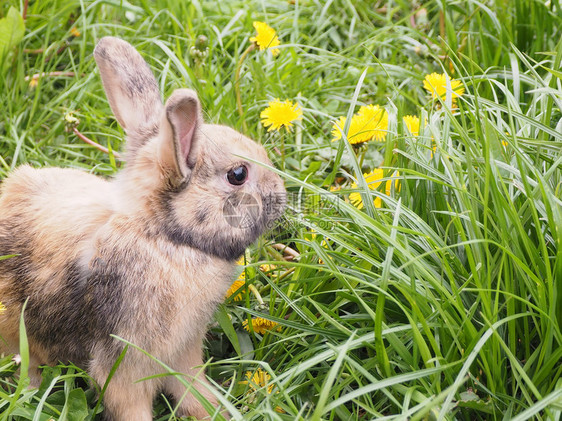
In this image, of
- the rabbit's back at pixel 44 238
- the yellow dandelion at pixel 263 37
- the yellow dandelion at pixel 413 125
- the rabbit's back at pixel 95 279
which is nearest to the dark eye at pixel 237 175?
the rabbit's back at pixel 95 279

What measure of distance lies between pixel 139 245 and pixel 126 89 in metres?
0.72

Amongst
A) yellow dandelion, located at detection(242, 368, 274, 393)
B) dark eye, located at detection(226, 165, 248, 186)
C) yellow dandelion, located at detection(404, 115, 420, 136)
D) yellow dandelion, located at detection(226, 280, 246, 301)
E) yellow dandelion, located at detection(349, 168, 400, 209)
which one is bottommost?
yellow dandelion, located at detection(242, 368, 274, 393)

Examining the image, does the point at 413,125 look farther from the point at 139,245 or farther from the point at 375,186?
the point at 139,245

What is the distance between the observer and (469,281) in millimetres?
2670

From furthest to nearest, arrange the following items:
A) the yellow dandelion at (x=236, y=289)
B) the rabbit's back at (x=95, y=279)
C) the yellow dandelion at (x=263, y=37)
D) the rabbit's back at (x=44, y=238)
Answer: the yellow dandelion at (x=263, y=37) → the yellow dandelion at (x=236, y=289) → the rabbit's back at (x=44, y=238) → the rabbit's back at (x=95, y=279)

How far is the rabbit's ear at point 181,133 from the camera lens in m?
2.63

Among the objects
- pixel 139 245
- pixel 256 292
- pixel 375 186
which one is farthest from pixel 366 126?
pixel 139 245

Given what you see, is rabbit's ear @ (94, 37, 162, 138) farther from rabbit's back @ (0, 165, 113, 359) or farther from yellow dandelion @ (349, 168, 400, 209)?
yellow dandelion @ (349, 168, 400, 209)

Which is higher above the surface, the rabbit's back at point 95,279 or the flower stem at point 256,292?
Answer: the rabbit's back at point 95,279

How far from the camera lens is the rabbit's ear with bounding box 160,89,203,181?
263 cm

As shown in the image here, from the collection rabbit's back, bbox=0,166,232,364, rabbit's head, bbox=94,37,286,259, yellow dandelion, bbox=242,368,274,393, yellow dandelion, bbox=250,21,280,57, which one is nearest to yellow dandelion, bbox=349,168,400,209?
rabbit's head, bbox=94,37,286,259

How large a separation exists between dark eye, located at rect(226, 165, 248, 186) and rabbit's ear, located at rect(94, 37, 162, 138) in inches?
15.7

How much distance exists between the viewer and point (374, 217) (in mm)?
3021

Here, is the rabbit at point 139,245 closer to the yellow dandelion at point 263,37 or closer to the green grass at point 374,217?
the green grass at point 374,217
